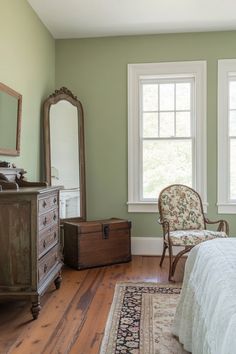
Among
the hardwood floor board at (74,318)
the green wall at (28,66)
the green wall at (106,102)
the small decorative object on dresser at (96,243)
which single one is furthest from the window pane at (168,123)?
the hardwood floor board at (74,318)

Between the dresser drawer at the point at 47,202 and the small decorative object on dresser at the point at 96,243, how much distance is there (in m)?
0.83

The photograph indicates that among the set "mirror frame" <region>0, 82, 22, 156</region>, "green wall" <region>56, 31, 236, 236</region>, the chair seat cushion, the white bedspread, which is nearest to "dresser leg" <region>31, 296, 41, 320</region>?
the white bedspread

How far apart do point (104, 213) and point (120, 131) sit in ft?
A: 3.60

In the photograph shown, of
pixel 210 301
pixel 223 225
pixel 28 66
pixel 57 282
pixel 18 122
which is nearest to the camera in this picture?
pixel 210 301

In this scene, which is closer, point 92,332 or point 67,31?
point 92,332

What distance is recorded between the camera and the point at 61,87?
4445 millimetres

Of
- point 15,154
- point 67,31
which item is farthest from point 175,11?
point 15,154

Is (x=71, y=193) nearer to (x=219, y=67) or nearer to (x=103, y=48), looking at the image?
(x=103, y=48)

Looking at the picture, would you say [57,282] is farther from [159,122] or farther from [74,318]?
[159,122]

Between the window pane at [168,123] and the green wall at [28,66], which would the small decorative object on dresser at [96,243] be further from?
the window pane at [168,123]

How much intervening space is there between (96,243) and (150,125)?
1679 millimetres

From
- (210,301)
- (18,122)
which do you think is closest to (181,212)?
(18,122)

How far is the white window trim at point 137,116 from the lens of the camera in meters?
4.29

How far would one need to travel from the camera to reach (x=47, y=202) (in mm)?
2832
